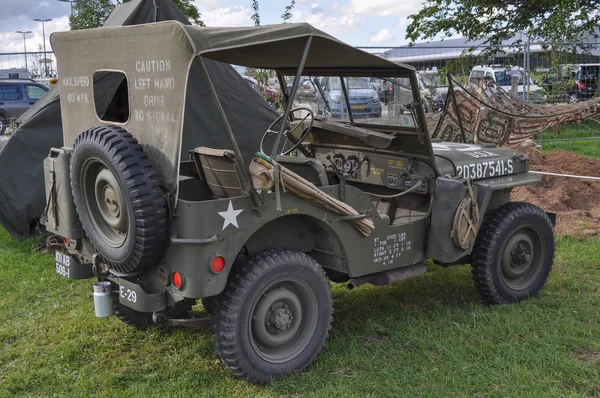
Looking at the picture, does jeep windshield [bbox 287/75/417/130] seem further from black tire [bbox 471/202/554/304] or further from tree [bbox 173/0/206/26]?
tree [bbox 173/0/206/26]

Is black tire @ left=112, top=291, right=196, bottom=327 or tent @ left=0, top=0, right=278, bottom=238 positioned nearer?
black tire @ left=112, top=291, right=196, bottom=327

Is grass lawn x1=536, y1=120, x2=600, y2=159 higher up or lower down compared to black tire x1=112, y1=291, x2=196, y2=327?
higher up

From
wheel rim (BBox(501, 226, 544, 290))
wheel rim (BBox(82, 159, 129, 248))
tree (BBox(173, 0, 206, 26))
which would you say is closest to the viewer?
wheel rim (BBox(82, 159, 129, 248))

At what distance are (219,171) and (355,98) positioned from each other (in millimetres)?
1852

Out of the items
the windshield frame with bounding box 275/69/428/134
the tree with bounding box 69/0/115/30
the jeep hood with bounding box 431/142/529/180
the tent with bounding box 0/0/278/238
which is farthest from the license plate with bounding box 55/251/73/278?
the tree with bounding box 69/0/115/30

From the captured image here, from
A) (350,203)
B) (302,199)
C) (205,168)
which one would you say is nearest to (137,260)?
(205,168)

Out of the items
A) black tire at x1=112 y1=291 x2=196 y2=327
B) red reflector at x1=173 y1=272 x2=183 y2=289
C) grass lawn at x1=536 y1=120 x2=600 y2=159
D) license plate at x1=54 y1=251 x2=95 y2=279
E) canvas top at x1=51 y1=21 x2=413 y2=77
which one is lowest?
black tire at x1=112 y1=291 x2=196 y2=327

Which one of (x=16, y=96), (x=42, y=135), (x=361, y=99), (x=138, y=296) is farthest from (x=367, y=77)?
(x=16, y=96)

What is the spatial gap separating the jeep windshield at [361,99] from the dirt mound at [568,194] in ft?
9.83

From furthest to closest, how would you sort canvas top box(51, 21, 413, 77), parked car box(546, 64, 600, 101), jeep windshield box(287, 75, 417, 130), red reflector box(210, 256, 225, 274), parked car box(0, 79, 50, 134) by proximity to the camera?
parked car box(0, 79, 50, 134) → parked car box(546, 64, 600, 101) → jeep windshield box(287, 75, 417, 130) → red reflector box(210, 256, 225, 274) → canvas top box(51, 21, 413, 77)

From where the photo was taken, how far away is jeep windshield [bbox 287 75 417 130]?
4562 mm

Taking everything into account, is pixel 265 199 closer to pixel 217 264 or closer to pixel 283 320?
pixel 217 264

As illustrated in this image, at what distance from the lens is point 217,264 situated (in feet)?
11.3

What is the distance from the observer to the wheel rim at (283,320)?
3.72 metres
